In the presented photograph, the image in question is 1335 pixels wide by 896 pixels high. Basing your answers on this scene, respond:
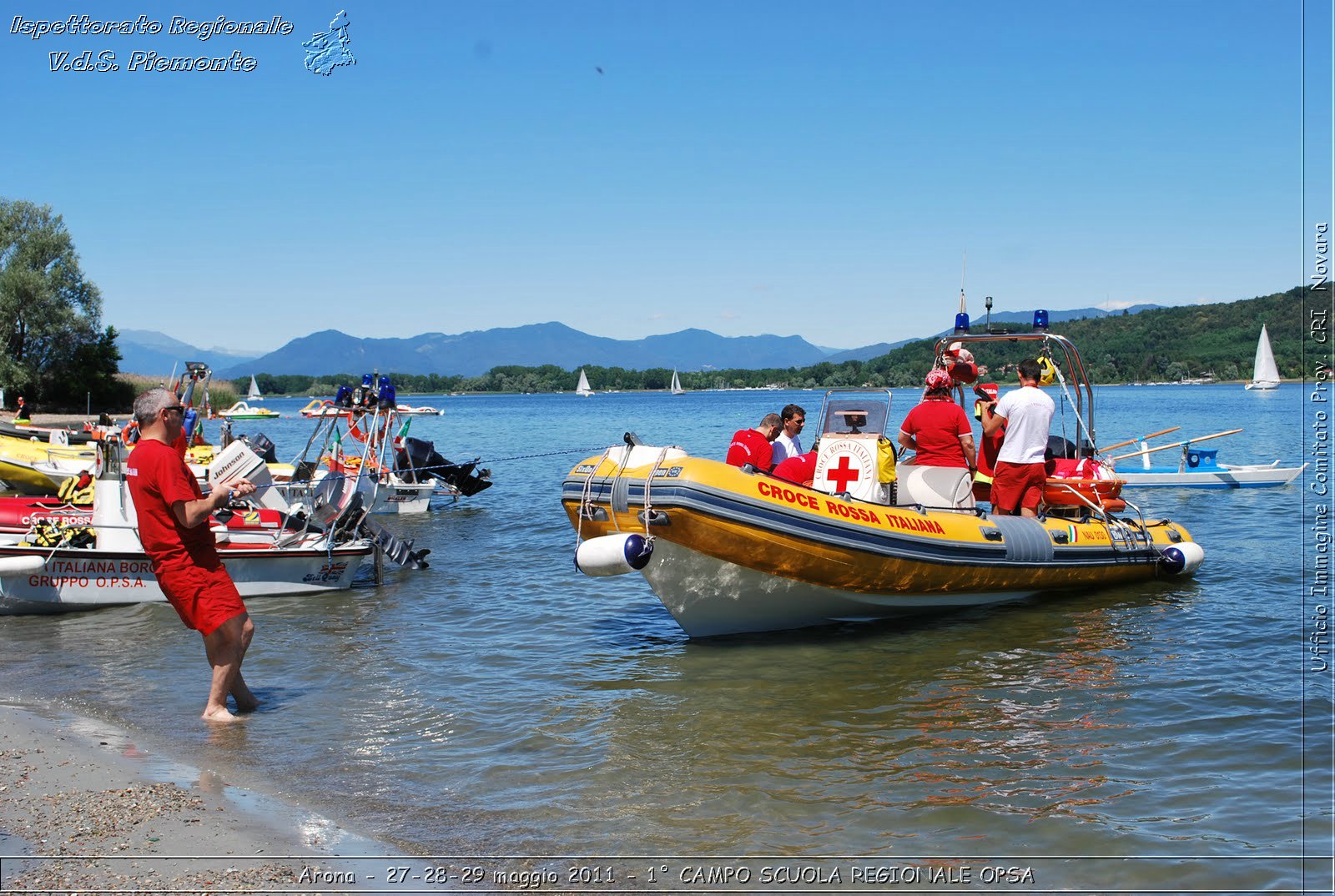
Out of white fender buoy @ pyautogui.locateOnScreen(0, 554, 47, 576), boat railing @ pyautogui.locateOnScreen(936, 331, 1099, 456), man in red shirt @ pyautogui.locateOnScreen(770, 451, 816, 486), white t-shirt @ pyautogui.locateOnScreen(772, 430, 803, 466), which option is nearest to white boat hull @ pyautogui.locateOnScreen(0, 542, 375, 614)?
white fender buoy @ pyautogui.locateOnScreen(0, 554, 47, 576)

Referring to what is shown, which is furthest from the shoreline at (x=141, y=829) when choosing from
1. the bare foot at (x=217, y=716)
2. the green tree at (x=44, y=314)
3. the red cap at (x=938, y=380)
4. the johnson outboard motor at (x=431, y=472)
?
the green tree at (x=44, y=314)

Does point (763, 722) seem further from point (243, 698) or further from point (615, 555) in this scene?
point (243, 698)

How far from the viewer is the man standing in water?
5.57m

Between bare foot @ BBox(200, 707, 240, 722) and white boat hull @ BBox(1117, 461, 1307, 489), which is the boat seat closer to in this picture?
bare foot @ BBox(200, 707, 240, 722)

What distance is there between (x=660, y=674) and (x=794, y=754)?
1.96m

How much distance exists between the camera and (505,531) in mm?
17000

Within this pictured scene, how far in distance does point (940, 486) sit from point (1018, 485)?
3.06ft

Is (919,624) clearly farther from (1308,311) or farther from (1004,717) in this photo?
(1308,311)

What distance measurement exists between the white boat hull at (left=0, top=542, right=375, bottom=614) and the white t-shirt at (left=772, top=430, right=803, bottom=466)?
4909mm

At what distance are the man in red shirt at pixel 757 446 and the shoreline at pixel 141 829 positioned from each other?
4826mm

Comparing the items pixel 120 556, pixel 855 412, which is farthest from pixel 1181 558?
pixel 120 556

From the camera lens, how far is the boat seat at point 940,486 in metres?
9.46

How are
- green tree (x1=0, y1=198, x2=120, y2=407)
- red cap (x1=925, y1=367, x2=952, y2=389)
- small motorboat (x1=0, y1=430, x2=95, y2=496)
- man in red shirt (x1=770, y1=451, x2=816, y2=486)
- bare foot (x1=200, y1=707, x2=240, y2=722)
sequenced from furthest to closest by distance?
1. green tree (x1=0, y1=198, x2=120, y2=407)
2. small motorboat (x1=0, y1=430, x2=95, y2=496)
3. red cap (x1=925, y1=367, x2=952, y2=389)
4. man in red shirt (x1=770, y1=451, x2=816, y2=486)
5. bare foot (x1=200, y1=707, x2=240, y2=722)

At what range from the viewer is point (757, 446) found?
8.98 meters
